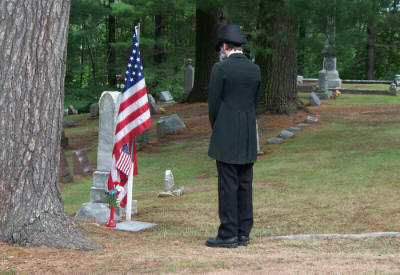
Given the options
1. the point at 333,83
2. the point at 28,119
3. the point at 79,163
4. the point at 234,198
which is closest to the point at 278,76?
the point at 79,163

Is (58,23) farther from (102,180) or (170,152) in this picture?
(170,152)

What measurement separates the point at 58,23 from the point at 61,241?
79.0 inches

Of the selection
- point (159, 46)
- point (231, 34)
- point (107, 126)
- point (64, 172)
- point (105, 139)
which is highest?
point (159, 46)

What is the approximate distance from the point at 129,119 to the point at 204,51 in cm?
1569

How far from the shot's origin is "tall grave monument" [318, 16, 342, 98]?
1262 centimetres

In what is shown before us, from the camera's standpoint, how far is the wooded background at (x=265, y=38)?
12.4 meters

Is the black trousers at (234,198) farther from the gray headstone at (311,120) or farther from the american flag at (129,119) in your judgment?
the gray headstone at (311,120)

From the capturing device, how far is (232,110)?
5.84m

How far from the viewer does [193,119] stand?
63.9 feet

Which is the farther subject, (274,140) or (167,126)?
(167,126)

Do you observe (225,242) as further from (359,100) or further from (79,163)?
(359,100)

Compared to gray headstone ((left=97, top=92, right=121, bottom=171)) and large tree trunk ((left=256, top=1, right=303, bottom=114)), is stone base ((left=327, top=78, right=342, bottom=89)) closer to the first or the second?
large tree trunk ((left=256, top=1, right=303, bottom=114))

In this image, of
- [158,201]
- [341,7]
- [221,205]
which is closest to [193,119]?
[341,7]

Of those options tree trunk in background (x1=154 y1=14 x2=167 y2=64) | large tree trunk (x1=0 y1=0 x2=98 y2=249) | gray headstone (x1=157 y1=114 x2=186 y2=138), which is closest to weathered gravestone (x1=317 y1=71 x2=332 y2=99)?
gray headstone (x1=157 y1=114 x2=186 y2=138)
